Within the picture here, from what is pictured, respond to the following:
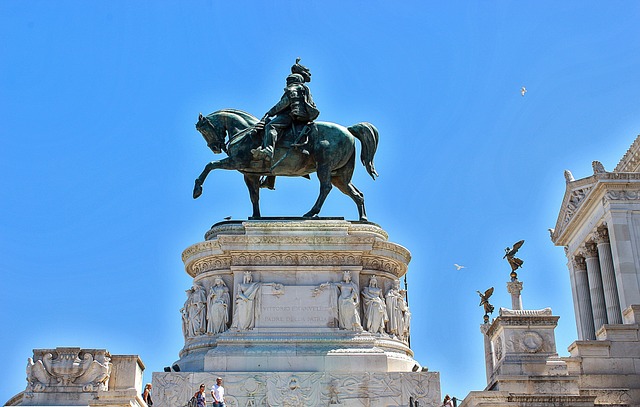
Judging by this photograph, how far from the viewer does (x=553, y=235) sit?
64750mm

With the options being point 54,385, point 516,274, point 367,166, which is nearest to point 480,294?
point 516,274

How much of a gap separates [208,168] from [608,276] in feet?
112

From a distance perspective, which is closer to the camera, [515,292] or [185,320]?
[185,320]

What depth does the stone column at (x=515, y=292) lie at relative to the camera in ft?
98.0

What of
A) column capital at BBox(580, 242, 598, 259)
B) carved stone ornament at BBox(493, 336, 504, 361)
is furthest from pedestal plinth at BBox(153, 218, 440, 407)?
column capital at BBox(580, 242, 598, 259)

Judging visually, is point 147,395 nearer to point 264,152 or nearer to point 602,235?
point 264,152

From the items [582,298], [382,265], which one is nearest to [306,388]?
[382,265]

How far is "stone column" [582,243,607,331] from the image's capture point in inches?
2279

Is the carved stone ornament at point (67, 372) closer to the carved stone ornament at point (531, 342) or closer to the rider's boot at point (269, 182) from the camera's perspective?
the rider's boot at point (269, 182)

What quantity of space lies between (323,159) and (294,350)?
666cm

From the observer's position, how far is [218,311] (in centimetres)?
2656

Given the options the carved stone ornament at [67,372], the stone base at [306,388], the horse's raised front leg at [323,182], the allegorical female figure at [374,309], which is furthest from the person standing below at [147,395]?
the horse's raised front leg at [323,182]

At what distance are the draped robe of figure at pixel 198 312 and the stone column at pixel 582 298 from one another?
130 ft

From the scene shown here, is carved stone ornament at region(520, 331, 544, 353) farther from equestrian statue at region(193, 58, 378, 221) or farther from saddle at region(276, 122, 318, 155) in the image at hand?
saddle at region(276, 122, 318, 155)
